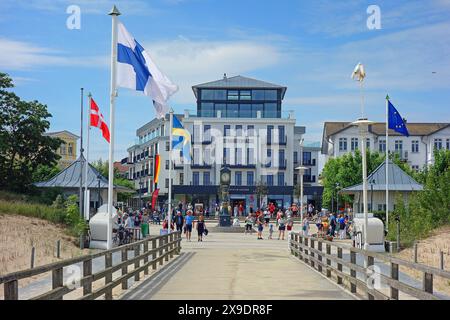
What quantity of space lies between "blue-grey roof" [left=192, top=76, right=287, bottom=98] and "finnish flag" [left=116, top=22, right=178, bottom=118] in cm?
7825

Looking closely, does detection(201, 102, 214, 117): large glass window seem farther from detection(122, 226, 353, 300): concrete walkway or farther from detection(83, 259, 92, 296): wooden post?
detection(83, 259, 92, 296): wooden post

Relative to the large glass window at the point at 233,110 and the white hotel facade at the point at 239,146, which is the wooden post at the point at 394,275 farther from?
the large glass window at the point at 233,110

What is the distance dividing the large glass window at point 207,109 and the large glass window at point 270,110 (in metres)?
7.71

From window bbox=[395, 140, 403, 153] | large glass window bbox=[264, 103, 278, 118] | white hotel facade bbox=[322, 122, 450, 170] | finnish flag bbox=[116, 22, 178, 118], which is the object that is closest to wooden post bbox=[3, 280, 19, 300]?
finnish flag bbox=[116, 22, 178, 118]

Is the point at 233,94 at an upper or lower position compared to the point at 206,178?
upper

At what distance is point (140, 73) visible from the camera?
17.8 m

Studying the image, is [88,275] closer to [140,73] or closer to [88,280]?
[88,280]

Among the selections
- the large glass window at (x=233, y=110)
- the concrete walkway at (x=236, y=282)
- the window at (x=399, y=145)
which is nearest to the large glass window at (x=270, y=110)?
the large glass window at (x=233, y=110)

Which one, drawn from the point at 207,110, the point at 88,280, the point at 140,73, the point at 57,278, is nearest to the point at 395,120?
the point at 140,73

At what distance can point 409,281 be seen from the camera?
693 inches

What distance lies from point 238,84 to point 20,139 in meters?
50.4

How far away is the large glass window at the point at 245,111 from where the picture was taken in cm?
9612

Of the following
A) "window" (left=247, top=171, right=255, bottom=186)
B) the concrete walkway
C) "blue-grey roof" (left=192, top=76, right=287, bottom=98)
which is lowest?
the concrete walkway

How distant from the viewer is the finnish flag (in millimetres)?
17359
